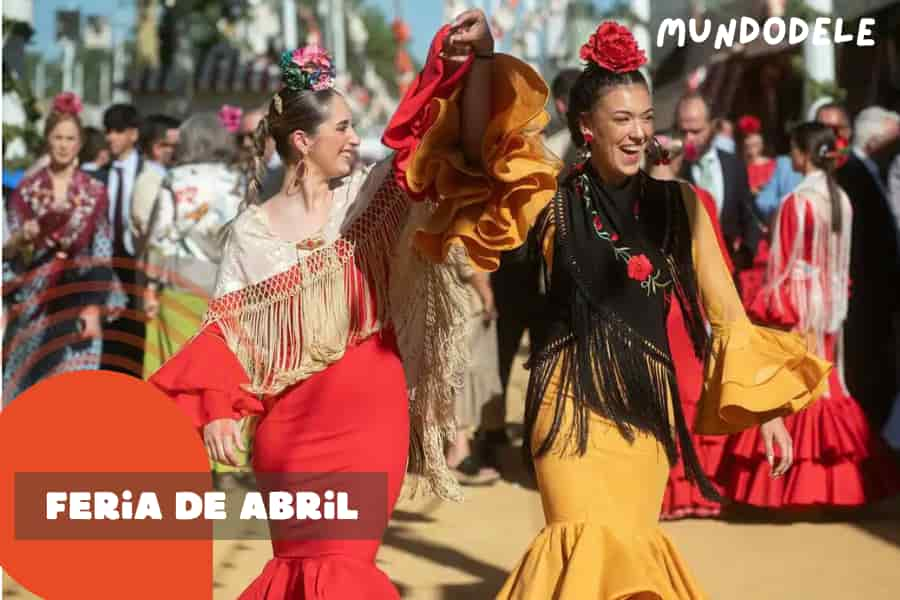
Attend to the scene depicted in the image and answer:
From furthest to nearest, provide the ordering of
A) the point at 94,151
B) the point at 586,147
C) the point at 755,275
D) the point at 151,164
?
the point at 94,151
the point at 151,164
the point at 755,275
the point at 586,147

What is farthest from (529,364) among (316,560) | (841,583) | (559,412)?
(841,583)

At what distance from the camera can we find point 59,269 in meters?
9.40

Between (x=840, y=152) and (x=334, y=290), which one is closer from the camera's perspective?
(x=334, y=290)

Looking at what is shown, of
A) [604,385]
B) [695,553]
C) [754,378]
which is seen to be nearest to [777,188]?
[695,553]

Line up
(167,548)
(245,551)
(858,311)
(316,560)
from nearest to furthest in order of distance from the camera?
1. (316,560)
2. (167,548)
3. (245,551)
4. (858,311)

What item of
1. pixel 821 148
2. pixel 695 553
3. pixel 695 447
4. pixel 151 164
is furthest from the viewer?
pixel 151 164

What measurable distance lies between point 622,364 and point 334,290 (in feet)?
2.91

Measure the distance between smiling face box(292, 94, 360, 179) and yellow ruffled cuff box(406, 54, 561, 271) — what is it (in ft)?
2.03

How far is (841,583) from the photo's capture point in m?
6.14

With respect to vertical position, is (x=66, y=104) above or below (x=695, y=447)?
above

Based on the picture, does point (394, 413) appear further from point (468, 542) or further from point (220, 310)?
point (468, 542)

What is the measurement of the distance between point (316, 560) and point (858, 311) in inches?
199

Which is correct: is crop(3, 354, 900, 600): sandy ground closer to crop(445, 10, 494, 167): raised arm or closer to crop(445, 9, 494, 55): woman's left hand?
crop(445, 10, 494, 167): raised arm

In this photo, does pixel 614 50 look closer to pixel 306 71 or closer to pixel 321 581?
pixel 306 71
